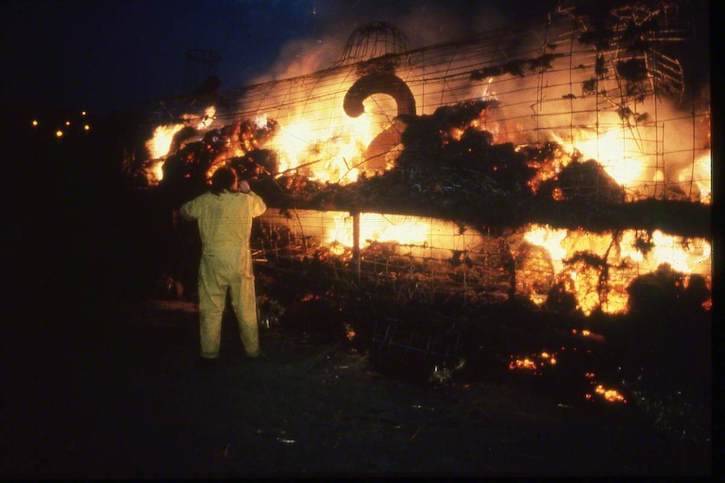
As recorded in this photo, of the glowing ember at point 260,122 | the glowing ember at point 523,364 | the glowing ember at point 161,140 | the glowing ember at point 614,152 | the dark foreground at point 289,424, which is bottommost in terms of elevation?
the dark foreground at point 289,424

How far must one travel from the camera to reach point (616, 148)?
7.27m

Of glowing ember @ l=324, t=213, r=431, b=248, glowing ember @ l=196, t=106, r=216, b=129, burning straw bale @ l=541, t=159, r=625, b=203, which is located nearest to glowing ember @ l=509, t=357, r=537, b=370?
burning straw bale @ l=541, t=159, r=625, b=203

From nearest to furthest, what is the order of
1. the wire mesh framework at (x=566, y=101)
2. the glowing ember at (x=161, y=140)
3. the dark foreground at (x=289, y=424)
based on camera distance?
1. the dark foreground at (x=289, y=424)
2. the wire mesh framework at (x=566, y=101)
3. the glowing ember at (x=161, y=140)

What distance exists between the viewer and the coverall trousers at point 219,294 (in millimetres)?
6355

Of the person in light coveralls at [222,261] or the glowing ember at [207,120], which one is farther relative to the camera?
the glowing ember at [207,120]

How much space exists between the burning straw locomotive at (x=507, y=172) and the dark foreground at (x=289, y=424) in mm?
1668

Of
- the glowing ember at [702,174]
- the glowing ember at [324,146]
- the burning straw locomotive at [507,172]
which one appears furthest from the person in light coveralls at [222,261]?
the glowing ember at [702,174]

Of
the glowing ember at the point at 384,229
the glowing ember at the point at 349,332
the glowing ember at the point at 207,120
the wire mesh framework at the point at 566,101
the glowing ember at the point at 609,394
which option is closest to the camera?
the glowing ember at the point at 609,394

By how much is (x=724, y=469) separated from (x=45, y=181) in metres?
21.3

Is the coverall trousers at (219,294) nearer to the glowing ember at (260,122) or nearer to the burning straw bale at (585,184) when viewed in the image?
the burning straw bale at (585,184)

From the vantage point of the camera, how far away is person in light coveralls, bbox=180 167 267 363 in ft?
20.9

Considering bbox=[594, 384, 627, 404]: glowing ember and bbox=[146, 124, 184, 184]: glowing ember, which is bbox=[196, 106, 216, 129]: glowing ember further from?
bbox=[594, 384, 627, 404]: glowing ember

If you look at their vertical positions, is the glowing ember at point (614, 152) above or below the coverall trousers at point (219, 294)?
above

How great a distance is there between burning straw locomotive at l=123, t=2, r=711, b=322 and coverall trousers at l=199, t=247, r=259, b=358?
6.69 ft
